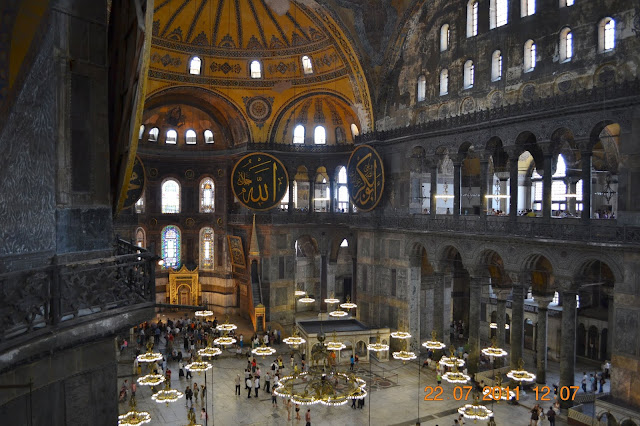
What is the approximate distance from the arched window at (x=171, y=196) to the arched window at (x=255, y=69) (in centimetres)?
688

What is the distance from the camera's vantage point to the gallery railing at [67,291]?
3734mm

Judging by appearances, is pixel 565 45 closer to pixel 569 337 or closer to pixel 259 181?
pixel 569 337

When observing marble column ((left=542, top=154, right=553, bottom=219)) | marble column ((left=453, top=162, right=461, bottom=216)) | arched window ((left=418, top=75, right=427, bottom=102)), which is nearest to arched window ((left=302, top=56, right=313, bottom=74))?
arched window ((left=418, top=75, right=427, bottom=102))

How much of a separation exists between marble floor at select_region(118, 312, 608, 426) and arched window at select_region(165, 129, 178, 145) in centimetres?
1151

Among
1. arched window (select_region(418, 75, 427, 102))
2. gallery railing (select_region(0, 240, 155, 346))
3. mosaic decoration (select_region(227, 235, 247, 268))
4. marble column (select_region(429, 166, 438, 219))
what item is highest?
arched window (select_region(418, 75, 427, 102))

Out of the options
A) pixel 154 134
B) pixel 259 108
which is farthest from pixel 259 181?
pixel 154 134

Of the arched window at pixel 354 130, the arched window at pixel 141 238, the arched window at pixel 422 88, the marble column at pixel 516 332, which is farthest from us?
the arched window at pixel 141 238

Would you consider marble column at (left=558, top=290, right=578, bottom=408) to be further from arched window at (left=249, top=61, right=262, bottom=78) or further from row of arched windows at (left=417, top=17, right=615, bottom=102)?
arched window at (left=249, top=61, right=262, bottom=78)

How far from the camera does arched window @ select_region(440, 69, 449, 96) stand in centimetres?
1752

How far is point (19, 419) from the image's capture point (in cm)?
423

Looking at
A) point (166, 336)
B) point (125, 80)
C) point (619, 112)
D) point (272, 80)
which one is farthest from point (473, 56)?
point (166, 336)

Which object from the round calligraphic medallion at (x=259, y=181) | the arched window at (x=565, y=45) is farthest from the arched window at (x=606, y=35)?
the round calligraphic medallion at (x=259, y=181)

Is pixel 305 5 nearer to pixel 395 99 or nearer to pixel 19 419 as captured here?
pixel 395 99

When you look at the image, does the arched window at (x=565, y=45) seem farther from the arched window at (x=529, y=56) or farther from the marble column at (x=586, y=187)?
the marble column at (x=586, y=187)
